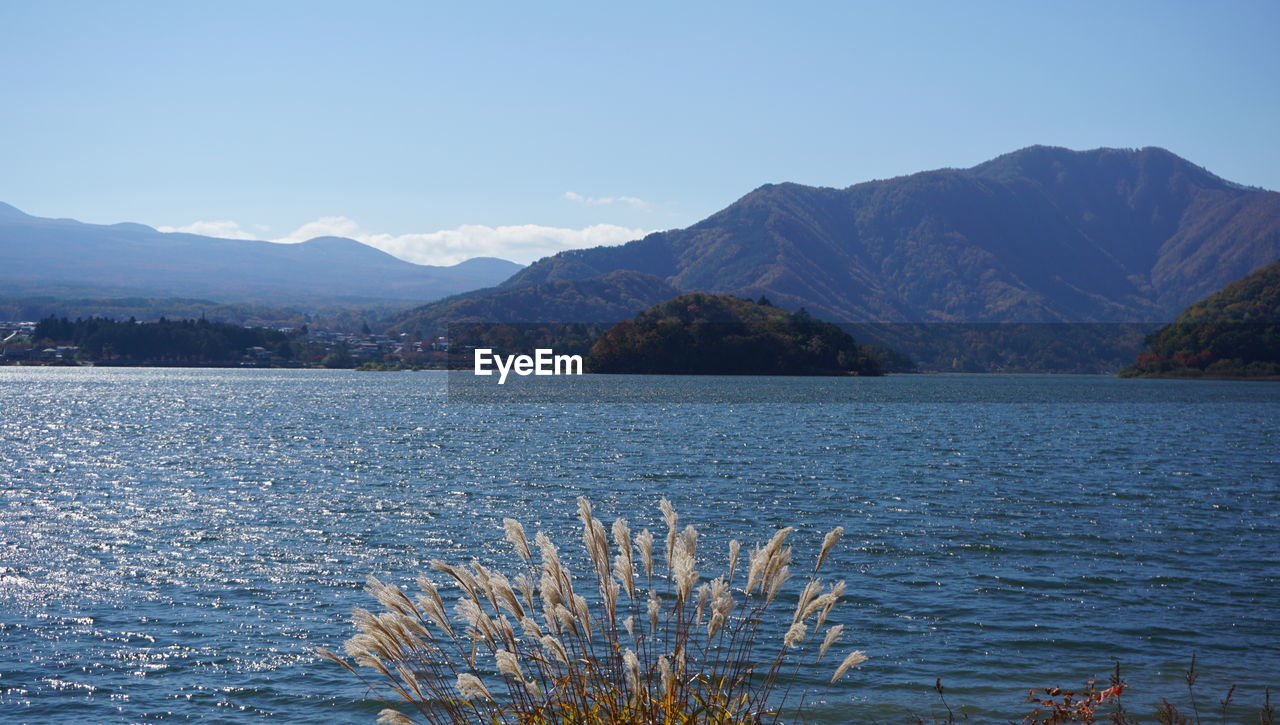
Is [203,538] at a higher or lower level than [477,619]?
lower

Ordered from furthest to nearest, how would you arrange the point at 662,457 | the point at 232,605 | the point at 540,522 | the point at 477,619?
the point at 662,457
the point at 540,522
the point at 232,605
the point at 477,619

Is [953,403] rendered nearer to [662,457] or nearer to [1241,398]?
[1241,398]

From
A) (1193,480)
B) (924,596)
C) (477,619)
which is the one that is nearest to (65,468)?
(924,596)

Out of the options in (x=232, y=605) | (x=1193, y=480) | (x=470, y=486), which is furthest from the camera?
(x=1193, y=480)

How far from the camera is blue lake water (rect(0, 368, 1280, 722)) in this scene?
13930 millimetres

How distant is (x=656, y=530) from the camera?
25469mm

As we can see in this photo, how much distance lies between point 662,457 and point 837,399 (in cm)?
7753

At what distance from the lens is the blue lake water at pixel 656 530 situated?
13.9 m

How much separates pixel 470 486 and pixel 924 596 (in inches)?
853

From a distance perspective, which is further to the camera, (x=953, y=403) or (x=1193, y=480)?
(x=953, y=403)

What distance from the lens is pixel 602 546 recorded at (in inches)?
245

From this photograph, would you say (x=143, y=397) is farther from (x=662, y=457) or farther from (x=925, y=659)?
(x=925, y=659)

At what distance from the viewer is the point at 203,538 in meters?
24.8

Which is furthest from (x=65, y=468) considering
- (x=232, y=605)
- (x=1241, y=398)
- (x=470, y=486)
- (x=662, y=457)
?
(x=1241, y=398)
